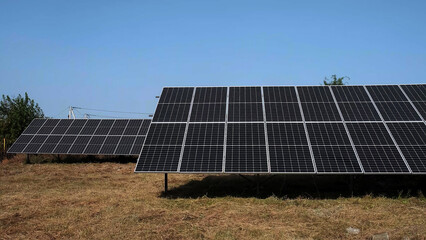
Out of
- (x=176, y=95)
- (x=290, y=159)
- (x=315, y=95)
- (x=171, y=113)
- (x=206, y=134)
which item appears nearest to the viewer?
(x=290, y=159)

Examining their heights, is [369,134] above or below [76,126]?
above

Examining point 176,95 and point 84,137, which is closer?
point 176,95

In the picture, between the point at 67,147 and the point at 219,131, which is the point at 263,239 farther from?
the point at 67,147

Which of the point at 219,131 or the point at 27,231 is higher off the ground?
the point at 219,131

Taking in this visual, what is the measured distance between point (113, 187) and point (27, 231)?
6.98 metres

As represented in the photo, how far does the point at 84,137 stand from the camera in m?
29.2

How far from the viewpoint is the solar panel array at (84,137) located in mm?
27422

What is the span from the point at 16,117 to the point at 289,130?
34186 millimetres

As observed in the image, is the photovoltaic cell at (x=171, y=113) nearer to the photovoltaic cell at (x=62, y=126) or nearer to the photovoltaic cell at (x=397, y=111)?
the photovoltaic cell at (x=397, y=111)

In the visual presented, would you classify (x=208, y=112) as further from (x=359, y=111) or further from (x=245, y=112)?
(x=359, y=111)

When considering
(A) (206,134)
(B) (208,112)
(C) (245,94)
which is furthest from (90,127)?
(A) (206,134)

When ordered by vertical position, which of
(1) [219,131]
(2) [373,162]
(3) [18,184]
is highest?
(1) [219,131]

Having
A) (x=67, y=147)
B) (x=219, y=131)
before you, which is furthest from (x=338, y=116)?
(x=67, y=147)

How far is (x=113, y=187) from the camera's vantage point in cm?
1708
